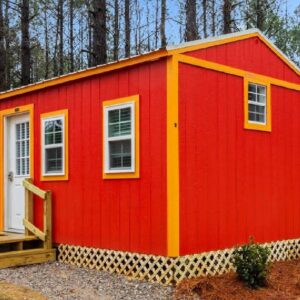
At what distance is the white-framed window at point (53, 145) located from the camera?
8.48 metres

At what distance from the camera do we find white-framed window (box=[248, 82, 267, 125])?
8.13 meters

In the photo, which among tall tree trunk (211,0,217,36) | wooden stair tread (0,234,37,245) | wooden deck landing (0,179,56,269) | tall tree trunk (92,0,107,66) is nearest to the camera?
wooden deck landing (0,179,56,269)

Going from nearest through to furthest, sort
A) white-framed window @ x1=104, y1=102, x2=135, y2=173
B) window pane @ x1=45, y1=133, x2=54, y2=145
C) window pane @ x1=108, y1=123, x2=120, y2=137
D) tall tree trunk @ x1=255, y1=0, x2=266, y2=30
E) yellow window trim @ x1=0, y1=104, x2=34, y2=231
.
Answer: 1. white-framed window @ x1=104, y1=102, x2=135, y2=173
2. window pane @ x1=108, y1=123, x2=120, y2=137
3. window pane @ x1=45, y1=133, x2=54, y2=145
4. yellow window trim @ x1=0, y1=104, x2=34, y2=231
5. tall tree trunk @ x1=255, y1=0, x2=266, y2=30

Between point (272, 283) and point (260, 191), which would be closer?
point (272, 283)

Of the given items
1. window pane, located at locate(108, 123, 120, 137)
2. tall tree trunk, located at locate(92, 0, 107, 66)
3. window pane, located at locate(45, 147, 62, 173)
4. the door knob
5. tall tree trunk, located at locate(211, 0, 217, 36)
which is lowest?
the door knob

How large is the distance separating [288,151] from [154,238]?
338 cm

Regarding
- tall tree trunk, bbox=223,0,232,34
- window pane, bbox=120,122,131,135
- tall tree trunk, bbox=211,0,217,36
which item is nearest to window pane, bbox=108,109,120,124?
window pane, bbox=120,122,131,135

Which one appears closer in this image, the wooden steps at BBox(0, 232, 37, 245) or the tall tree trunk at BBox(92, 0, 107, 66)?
the wooden steps at BBox(0, 232, 37, 245)

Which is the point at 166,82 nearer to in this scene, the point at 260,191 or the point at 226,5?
the point at 260,191

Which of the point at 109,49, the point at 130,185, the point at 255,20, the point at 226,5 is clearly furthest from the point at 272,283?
the point at 109,49

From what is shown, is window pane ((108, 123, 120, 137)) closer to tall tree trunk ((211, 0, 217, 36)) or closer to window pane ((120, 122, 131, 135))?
window pane ((120, 122, 131, 135))

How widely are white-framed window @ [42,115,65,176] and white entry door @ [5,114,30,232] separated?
65 cm

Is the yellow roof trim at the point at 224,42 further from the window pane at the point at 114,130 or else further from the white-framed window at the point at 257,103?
the window pane at the point at 114,130

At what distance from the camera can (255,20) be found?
22.2 metres
